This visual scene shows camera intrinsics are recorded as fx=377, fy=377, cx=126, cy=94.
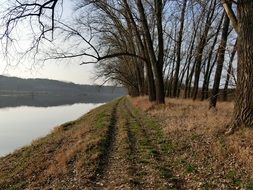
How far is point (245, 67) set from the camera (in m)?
10.2

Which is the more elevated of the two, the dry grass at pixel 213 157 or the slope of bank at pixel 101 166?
the dry grass at pixel 213 157

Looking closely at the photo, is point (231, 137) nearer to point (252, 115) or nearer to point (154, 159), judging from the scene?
point (252, 115)

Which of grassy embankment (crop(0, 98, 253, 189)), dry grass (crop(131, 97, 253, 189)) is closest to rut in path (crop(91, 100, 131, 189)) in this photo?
grassy embankment (crop(0, 98, 253, 189))

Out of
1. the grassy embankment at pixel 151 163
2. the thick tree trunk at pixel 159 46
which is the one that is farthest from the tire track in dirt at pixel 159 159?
the thick tree trunk at pixel 159 46

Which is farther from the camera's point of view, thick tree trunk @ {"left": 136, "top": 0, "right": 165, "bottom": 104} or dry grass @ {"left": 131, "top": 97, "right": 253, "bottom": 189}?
thick tree trunk @ {"left": 136, "top": 0, "right": 165, "bottom": 104}

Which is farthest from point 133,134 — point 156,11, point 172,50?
point 172,50

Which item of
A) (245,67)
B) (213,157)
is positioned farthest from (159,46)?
(213,157)

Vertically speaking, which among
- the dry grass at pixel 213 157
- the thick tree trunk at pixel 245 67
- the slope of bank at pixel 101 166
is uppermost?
the thick tree trunk at pixel 245 67

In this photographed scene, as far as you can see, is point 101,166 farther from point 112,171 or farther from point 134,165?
point 134,165

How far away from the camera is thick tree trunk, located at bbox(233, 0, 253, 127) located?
32.9 feet

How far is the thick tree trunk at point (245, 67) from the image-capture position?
395 inches

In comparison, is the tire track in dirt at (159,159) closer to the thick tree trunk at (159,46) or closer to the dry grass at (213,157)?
the dry grass at (213,157)

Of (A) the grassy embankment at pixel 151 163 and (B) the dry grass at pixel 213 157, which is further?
(A) the grassy embankment at pixel 151 163

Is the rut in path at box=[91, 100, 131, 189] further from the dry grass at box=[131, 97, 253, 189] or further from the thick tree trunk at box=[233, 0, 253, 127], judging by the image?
the thick tree trunk at box=[233, 0, 253, 127]
